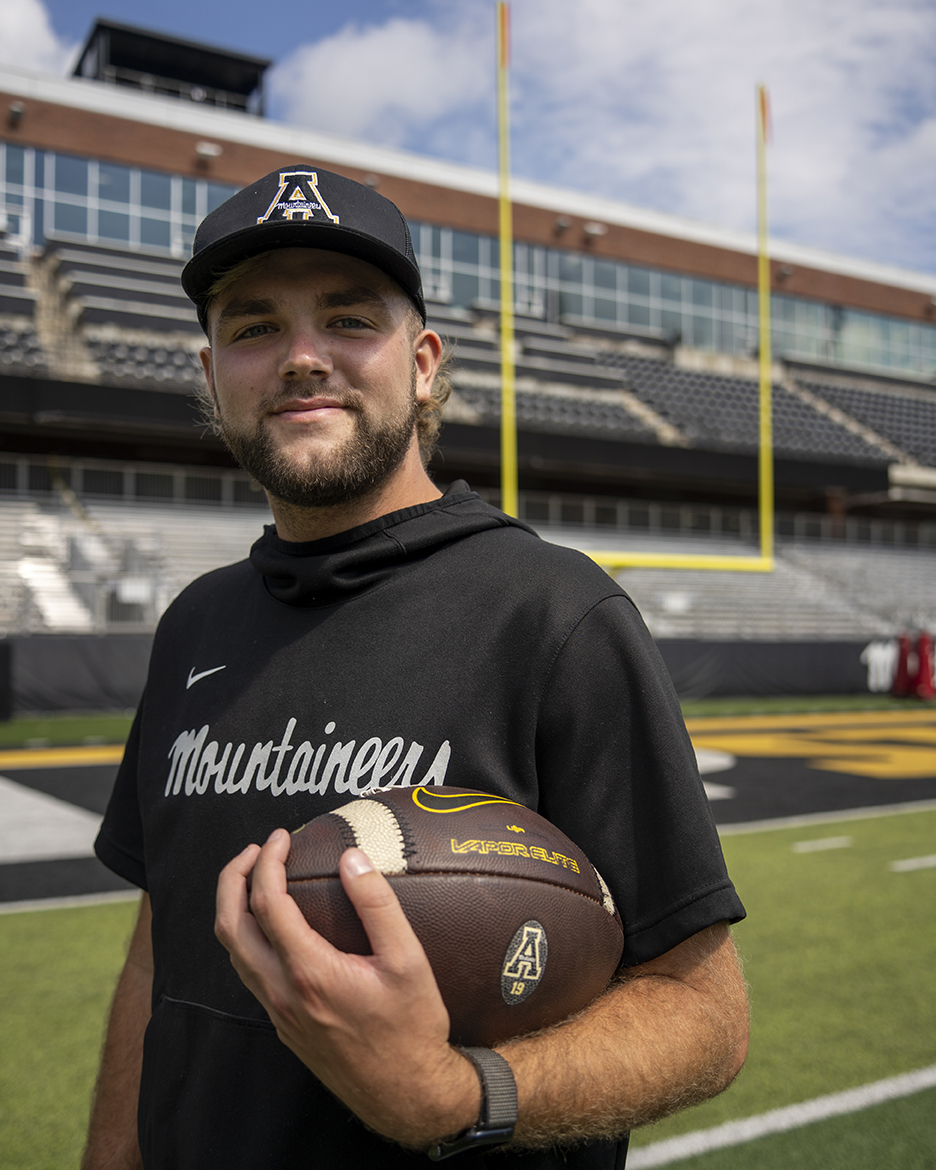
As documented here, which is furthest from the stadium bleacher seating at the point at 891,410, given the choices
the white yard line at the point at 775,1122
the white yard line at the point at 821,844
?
the white yard line at the point at 775,1122

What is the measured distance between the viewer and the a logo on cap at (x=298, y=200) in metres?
1.32

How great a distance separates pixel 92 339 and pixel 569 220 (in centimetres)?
1404

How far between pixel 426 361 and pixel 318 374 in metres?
0.22

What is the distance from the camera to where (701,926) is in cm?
109

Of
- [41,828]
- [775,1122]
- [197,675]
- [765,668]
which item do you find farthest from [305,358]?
[765,668]

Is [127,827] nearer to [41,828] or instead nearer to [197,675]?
[197,675]

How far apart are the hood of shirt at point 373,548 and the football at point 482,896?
331mm

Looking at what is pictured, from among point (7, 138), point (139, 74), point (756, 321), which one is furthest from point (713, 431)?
point (139, 74)

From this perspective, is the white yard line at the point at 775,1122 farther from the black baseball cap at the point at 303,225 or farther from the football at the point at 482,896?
the black baseball cap at the point at 303,225

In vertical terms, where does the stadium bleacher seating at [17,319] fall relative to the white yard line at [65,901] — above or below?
above

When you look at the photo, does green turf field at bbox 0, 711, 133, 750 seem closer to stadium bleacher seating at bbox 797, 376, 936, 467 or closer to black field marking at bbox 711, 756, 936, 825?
black field marking at bbox 711, 756, 936, 825

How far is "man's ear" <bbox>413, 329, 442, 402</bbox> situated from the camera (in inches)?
59.1

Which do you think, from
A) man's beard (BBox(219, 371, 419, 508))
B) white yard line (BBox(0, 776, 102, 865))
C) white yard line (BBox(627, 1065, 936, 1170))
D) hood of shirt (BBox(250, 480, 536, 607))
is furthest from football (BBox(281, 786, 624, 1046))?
white yard line (BBox(0, 776, 102, 865))

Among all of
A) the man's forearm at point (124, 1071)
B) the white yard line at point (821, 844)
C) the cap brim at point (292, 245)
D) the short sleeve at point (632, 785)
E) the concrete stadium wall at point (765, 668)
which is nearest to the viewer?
the short sleeve at point (632, 785)
